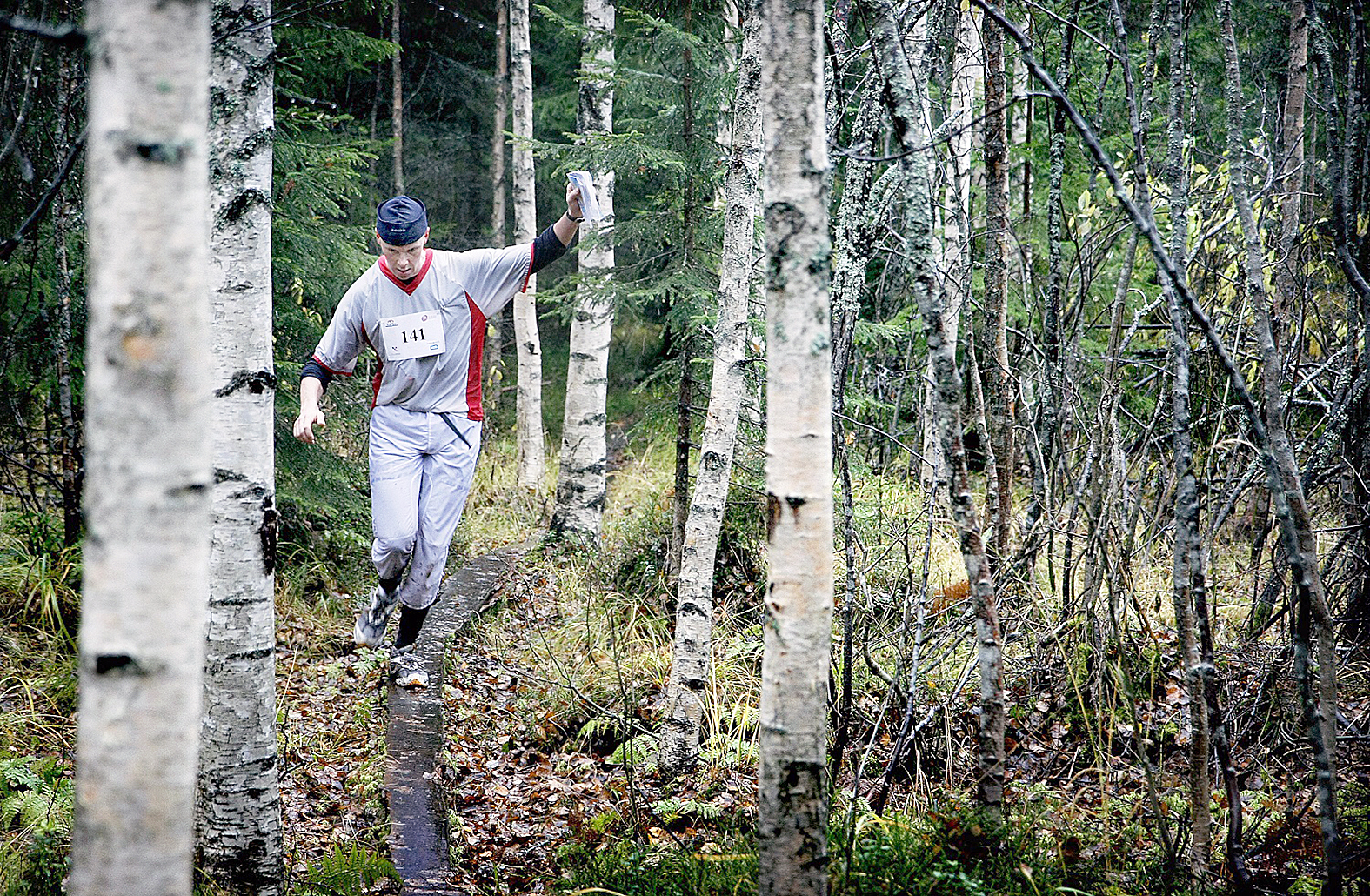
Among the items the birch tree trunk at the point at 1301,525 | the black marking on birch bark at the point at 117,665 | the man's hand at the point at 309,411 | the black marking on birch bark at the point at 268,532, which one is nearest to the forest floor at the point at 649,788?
the birch tree trunk at the point at 1301,525

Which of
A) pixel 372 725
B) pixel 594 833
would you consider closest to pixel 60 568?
pixel 372 725

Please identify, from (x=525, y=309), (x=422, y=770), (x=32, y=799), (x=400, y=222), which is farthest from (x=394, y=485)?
(x=525, y=309)

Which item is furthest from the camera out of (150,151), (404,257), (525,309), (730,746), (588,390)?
(525,309)

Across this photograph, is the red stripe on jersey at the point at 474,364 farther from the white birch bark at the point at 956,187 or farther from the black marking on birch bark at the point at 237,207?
the white birch bark at the point at 956,187

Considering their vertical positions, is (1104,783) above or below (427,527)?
below

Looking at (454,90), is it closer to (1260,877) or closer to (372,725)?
(372,725)

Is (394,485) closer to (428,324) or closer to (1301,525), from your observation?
(428,324)

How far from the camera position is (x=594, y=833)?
3.73m

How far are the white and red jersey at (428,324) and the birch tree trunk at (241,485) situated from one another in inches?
65.8

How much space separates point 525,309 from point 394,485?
276 inches

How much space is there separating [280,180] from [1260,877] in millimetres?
6863

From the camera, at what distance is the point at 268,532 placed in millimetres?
3225

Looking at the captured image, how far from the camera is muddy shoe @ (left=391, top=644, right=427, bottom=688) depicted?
526 centimetres

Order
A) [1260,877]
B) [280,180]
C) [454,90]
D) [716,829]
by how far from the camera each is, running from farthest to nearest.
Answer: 1. [454,90]
2. [280,180]
3. [716,829]
4. [1260,877]
